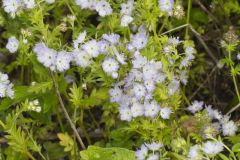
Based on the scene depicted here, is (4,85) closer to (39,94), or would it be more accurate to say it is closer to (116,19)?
(39,94)

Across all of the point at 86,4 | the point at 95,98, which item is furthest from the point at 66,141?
the point at 86,4

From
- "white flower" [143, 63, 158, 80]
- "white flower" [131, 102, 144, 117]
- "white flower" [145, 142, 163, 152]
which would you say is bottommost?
"white flower" [145, 142, 163, 152]

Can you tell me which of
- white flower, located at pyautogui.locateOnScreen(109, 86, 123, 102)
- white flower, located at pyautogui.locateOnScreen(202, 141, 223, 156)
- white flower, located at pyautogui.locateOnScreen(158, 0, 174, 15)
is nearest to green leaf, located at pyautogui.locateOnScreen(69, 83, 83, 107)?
white flower, located at pyautogui.locateOnScreen(109, 86, 123, 102)

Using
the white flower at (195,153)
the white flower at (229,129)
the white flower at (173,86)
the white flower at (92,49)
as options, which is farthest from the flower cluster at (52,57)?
the white flower at (229,129)

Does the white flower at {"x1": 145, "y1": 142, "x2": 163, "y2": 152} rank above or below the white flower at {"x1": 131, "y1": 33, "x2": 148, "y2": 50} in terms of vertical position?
below

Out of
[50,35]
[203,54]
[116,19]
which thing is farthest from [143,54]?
[203,54]

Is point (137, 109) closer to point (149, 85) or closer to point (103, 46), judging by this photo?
point (149, 85)

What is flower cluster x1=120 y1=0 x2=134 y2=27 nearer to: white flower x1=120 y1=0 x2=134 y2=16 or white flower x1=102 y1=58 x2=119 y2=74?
white flower x1=120 y1=0 x2=134 y2=16
